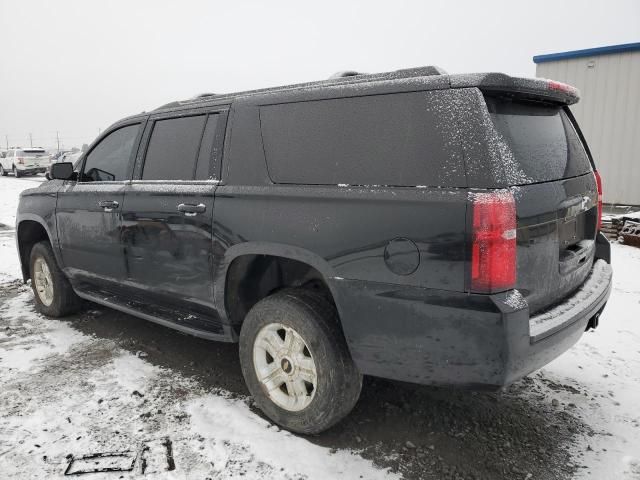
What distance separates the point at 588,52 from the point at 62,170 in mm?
10143

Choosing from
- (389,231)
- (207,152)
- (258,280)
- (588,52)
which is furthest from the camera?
(588,52)

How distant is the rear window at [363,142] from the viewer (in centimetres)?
220

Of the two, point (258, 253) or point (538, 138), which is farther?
point (258, 253)

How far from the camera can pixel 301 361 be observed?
2.65m

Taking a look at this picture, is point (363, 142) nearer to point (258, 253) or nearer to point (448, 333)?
point (258, 253)

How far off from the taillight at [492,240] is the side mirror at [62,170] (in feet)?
11.4

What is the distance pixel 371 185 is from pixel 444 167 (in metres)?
0.36

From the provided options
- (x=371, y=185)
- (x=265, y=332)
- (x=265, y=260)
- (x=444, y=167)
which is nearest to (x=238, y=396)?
(x=265, y=332)

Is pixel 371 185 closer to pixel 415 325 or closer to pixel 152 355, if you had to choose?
pixel 415 325

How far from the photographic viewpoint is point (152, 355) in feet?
12.7

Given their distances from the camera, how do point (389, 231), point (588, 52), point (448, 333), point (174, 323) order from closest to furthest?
point (448, 333)
point (389, 231)
point (174, 323)
point (588, 52)

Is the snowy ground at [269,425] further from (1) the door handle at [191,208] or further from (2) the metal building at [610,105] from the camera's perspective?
(2) the metal building at [610,105]

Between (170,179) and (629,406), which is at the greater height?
(170,179)

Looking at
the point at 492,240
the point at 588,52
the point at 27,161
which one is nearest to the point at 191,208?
the point at 492,240
